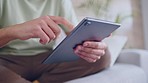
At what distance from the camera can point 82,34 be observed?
0.69m

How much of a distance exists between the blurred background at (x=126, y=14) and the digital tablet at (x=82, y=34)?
99cm

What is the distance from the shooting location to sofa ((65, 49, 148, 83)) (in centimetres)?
88

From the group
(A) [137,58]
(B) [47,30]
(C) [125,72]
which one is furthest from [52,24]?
(A) [137,58]

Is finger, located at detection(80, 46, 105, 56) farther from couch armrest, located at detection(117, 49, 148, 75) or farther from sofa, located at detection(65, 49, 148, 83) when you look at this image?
couch armrest, located at detection(117, 49, 148, 75)

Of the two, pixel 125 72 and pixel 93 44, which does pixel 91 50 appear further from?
pixel 125 72

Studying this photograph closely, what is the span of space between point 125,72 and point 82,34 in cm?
45

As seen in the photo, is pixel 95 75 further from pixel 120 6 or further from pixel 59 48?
pixel 120 6

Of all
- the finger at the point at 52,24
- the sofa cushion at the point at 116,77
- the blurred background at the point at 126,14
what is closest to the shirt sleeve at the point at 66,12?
the sofa cushion at the point at 116,77

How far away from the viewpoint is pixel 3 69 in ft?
2.16

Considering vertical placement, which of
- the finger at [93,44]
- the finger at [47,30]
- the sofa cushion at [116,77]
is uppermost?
the finger at [47,30]

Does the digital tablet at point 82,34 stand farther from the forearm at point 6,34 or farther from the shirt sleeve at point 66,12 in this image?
the shirt sleeve at point 66,12

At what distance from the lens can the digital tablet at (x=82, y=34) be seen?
64 centimetres

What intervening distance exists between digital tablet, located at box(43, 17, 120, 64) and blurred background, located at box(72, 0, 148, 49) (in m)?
0.99

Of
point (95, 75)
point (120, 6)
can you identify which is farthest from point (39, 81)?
point (120, 6)
